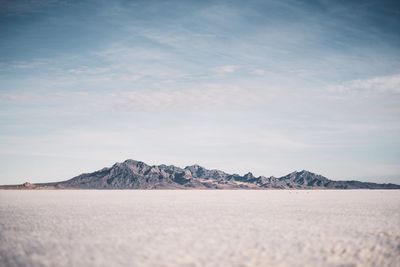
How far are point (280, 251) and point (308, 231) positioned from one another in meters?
4.38

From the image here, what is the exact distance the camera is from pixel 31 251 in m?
10.2

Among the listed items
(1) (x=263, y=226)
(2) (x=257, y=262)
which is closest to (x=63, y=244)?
(2) (x=257, y=262)

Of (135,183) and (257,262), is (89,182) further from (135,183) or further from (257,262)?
(257,262)

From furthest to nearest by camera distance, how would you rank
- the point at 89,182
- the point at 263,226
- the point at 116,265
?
the point at 89,182
the point at 263,226
the point at 116,265

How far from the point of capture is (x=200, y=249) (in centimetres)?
1037

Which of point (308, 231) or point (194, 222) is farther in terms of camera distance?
point (194, 222)

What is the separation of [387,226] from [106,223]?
1348 cm

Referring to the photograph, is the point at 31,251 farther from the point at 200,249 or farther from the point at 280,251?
the point at 280,251

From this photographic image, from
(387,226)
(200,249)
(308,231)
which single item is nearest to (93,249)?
(200,249)

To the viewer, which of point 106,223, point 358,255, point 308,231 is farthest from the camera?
point 106,223

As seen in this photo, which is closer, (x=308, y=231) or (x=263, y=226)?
(x=308, y=231)

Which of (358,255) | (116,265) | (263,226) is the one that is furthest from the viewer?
(263,226)

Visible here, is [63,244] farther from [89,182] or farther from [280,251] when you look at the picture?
[89,182]

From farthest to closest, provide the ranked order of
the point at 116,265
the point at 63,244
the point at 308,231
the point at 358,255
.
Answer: the point at 308,231 → the point at 63,244 → the point at 358,255 → the point at 116,265
